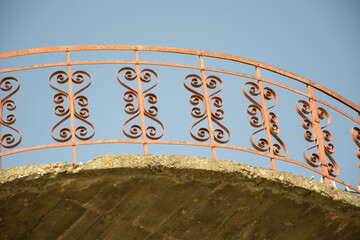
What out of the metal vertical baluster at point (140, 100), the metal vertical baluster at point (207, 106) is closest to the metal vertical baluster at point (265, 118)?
the metal vertical baluster at point (207, 106)

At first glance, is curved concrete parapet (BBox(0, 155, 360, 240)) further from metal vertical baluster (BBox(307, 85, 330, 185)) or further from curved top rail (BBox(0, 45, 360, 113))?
curved top rail (BBox(0, 45, 360, 113))

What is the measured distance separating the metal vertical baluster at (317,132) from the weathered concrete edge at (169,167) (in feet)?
1.47

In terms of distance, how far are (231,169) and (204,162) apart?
0.25 m

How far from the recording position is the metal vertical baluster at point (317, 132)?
6.74 m

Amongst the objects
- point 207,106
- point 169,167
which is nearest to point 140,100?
point 207,106

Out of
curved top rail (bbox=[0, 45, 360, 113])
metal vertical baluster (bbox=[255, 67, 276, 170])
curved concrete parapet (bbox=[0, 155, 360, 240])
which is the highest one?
curved top rail (bbox=[0, 45, 360, 113])

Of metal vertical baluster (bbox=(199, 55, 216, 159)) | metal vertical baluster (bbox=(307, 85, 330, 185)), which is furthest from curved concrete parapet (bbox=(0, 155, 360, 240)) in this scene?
metal vertical baluster (bbox=(307, 85, 330, 185))

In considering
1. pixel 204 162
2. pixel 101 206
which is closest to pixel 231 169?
pixel 204 162

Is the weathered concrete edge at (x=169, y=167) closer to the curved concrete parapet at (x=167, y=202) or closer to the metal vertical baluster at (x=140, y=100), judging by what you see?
the curved concrete parapet at (x=167, y=202)

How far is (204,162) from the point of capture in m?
5.95

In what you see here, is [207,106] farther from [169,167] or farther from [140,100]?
[169,167]

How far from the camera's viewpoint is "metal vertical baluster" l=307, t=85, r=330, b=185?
265 inches

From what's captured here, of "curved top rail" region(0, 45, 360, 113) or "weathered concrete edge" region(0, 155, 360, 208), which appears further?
"curved top rail" region(0, 45, 360, 113)

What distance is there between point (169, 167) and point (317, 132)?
6.37 feet
